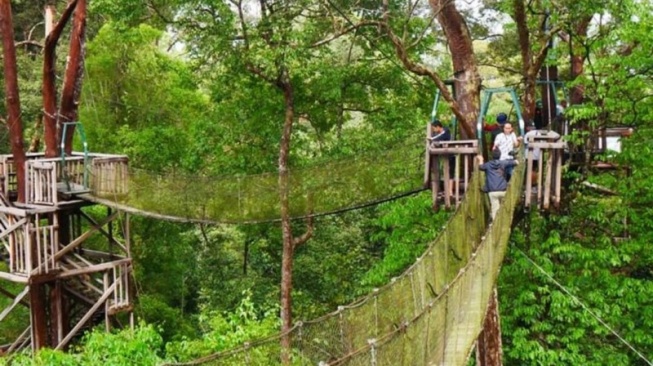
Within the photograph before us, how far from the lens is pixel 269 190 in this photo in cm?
988

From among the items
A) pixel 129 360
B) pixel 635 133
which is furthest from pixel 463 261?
pixel 635 133

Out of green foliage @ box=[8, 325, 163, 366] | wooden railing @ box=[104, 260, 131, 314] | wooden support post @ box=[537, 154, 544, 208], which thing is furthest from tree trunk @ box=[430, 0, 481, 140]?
wooden railing @ box=[104, 260, 131, 314]

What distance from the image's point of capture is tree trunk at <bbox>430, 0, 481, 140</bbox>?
340 inches

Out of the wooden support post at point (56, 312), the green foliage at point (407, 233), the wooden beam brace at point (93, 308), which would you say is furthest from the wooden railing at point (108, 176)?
the green foliage at point (407, 233)

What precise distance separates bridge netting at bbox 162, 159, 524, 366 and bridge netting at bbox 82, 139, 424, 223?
8.39 ft

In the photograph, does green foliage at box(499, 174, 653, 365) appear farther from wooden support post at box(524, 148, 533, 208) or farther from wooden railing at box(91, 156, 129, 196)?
wooden railing at box(91, 156, 129, 196)

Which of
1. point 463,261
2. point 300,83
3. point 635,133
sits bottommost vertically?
point 463,261

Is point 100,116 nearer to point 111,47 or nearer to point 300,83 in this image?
point 111,47

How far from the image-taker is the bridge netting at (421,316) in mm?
4324

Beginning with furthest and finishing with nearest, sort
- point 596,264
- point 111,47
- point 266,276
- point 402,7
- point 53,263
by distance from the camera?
point 266,276
point 111,47
point 402,7
point 53,263
point 596,264

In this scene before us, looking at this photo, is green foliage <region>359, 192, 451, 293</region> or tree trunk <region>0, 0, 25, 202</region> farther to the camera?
tree trunk <region>0, 0, 25, 202</region>

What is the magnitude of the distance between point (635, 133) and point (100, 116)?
9550 millimetres

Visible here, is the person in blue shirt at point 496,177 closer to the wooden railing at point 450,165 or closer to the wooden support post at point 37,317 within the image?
the wooden railing at point 450,165

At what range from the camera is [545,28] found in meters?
9.10
